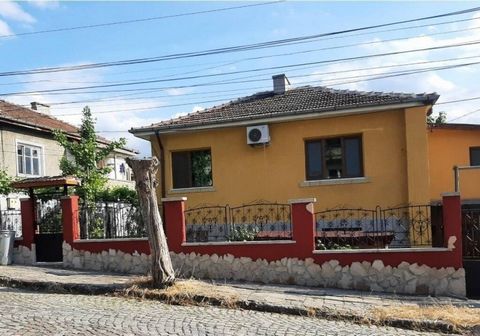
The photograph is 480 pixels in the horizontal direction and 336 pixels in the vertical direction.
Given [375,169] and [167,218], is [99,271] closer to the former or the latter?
[167,218]

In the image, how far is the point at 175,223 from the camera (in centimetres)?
1217

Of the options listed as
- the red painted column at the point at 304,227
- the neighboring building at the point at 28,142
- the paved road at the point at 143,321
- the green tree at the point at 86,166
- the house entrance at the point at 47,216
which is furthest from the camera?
the neighboring building at the point at 28,142

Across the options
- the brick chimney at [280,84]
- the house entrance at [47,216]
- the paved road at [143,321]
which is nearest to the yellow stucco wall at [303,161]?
the brick chimney at [280,84]

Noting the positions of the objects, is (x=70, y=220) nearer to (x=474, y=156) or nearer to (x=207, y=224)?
(x=207, y=224)

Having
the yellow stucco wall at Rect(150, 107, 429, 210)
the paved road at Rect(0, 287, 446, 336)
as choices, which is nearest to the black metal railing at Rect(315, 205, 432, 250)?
the yellow stucco wall at Rect(150, 107, 429, 210)

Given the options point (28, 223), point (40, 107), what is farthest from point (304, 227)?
point (40, 107)

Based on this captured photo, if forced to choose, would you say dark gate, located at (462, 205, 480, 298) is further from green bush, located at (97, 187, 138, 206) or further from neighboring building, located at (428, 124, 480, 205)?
green bush, located at (97, 187, 138, 206)

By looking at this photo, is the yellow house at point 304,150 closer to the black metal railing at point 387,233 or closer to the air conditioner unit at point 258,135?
the air conditioner unit at point 258,135

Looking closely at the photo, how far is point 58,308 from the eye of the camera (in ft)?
28.0

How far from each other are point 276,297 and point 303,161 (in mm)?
A: 6730

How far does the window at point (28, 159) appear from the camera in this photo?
22672 mm

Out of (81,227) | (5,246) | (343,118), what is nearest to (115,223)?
(81,227)

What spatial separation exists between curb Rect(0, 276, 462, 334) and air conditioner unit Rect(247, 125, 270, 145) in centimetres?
691

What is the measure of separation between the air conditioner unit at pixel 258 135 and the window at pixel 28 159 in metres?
11.8
